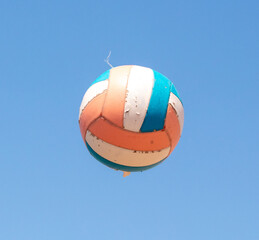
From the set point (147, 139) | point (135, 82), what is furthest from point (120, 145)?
point (135, 82)

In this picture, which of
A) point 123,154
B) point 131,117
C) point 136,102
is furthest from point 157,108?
point 123,154

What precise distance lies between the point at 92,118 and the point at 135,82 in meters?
1.04

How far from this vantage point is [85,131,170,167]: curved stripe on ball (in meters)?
10.0

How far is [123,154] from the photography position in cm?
1004

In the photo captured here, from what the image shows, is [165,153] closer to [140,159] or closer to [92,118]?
[140,159]

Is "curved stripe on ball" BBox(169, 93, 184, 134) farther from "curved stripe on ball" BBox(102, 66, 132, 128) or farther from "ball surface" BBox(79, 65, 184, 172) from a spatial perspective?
"curved stripe on ball" BBox(102, 66, 132, 128)

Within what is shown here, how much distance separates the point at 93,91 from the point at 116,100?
663 mm

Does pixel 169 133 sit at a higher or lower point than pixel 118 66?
lower

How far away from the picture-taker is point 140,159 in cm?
1015

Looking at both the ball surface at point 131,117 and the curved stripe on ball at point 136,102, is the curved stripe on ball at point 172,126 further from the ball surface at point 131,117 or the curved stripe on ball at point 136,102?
the curved stripe on ball at point 136,102

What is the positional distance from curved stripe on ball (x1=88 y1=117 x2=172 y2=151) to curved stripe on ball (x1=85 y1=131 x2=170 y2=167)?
10cm

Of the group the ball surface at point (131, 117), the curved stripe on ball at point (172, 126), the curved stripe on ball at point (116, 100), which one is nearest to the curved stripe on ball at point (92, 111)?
the ball surface at point (131, 117)

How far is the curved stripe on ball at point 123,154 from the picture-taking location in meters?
10.0

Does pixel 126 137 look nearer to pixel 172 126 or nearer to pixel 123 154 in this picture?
pixel 123 154
